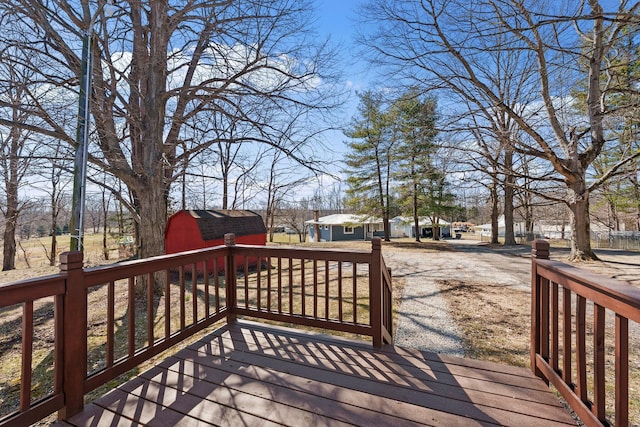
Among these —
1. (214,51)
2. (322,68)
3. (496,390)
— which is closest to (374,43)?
(322,68)

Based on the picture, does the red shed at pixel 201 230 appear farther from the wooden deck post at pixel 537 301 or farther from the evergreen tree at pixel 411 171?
the evergreen tree at pixel 411 171

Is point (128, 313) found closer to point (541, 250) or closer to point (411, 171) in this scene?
point (541, 250)

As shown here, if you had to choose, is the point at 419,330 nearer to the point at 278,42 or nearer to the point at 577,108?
the point at 278,42

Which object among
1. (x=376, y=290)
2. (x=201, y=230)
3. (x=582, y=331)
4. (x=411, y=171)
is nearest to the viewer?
(x=582, y=331)

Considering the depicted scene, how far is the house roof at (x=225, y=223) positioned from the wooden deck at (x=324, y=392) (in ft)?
21.1

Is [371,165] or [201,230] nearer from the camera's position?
[201,230]

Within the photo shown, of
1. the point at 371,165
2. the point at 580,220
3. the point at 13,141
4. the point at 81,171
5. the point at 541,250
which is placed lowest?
the point at 541,250

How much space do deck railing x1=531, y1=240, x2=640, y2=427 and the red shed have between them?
23.9 feet

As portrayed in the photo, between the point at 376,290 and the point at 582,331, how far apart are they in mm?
1364

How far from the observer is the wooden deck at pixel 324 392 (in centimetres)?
172

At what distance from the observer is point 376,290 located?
8.40ft

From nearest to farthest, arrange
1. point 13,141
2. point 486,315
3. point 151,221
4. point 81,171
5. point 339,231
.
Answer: point 81,171
point 486,315
point 151,221
point 13,141
point 339,231

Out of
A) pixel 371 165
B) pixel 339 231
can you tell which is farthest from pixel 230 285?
pixel 339 231

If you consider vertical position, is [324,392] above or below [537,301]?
below
